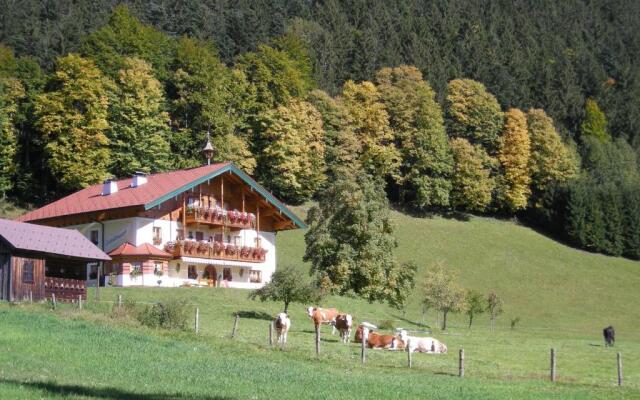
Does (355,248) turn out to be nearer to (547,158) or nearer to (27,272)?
(27,272)

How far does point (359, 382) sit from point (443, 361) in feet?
34.6

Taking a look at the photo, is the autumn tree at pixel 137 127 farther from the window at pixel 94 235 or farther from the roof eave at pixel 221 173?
the window at pixel 94 235

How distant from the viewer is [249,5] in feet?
377

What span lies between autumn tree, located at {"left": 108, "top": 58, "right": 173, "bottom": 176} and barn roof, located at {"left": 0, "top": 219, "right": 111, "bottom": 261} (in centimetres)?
2968

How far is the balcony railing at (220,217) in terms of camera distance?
177 feet

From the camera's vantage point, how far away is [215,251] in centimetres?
5422

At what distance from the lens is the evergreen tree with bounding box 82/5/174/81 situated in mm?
78938

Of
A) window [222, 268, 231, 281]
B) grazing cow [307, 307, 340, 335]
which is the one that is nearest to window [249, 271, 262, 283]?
window [222, 268, 231, 281]

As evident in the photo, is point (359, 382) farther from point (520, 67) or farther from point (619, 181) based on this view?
point (520, 67)

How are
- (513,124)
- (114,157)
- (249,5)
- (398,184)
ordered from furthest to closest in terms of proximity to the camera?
(249,5) → (513,124) → (398,184) → (114,157)

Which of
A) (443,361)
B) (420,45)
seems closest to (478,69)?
(420,45)

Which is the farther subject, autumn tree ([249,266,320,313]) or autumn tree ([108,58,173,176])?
autumn tree ([108,58,173,176])

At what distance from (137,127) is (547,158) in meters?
48.2

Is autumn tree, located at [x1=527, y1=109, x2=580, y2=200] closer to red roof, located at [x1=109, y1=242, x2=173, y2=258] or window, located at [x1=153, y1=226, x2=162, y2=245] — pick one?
window, located at [x1=153, y1=226, x2=162, y2=245]
